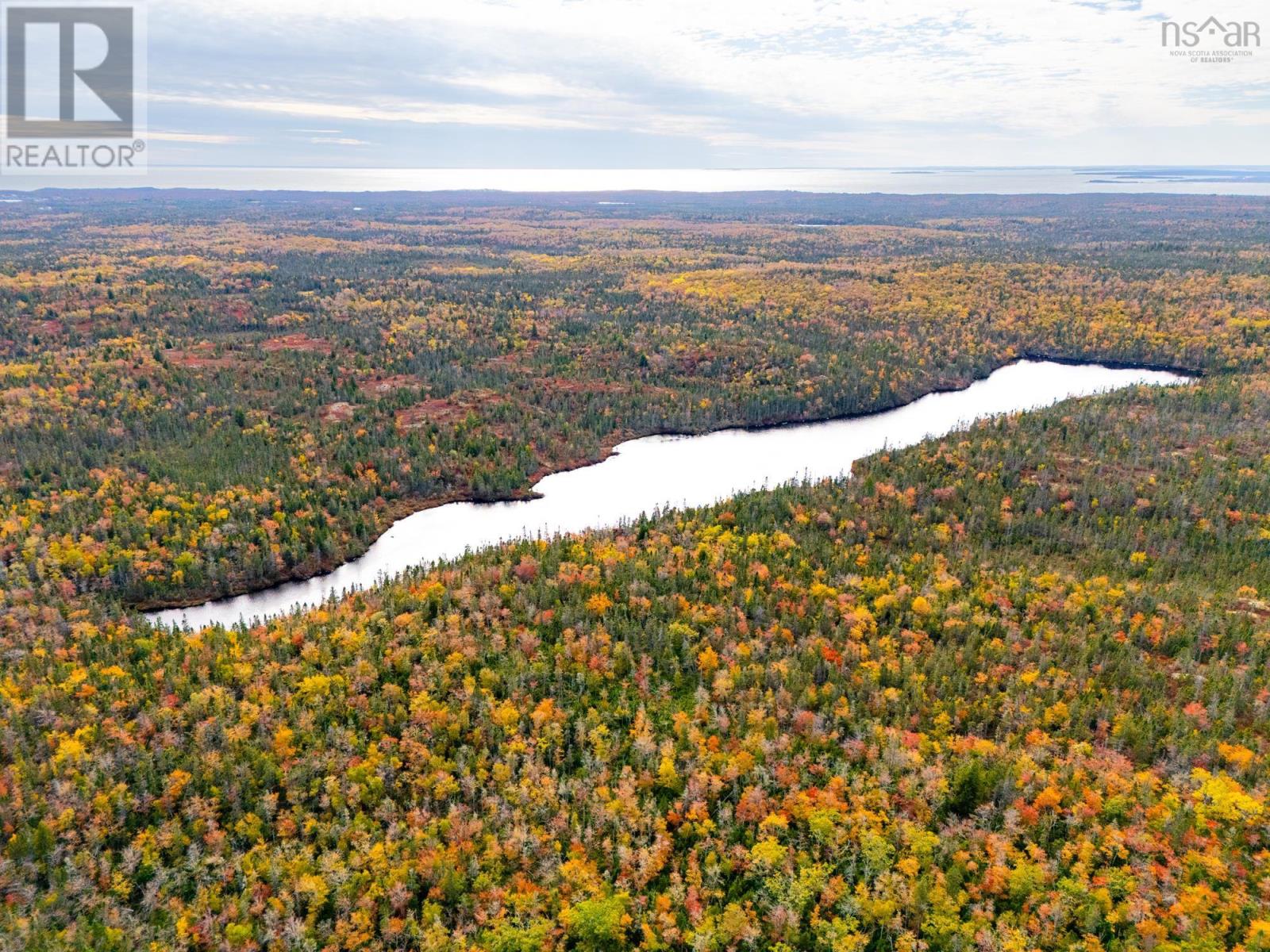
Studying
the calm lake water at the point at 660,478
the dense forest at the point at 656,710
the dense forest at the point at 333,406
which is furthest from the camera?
the calm lake water at the point at 660,478

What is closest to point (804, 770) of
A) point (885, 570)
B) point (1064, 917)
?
point (1064, 917)

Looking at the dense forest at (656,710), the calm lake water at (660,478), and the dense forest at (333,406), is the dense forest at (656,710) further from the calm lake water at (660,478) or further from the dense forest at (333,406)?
the calm lake water at (660,478)

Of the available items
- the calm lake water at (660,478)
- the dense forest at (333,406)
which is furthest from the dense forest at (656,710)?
the calm lake water at (660,478)

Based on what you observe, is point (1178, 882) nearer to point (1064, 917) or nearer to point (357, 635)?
point (1064, 917)

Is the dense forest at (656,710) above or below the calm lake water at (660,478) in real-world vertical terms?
below

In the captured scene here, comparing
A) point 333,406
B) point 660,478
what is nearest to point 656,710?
point 660,478

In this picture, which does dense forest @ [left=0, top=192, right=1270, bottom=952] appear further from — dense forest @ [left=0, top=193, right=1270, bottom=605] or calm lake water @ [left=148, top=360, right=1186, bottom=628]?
calm lake water @ [left=148, top=360, right=1186, bottom=628]

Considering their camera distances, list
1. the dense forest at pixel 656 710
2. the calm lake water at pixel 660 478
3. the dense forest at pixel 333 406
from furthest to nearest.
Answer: the calm lake water at pixel 660 478
the dense forest at pixel 333 406
the dense forest at pixel 656 710

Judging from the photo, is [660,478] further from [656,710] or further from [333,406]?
[656,710]
